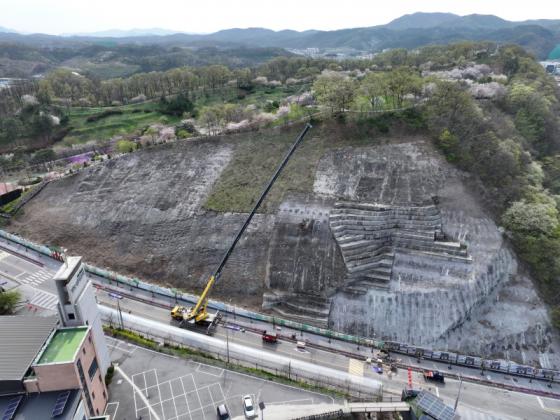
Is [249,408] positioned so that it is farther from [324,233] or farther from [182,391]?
[324,233]

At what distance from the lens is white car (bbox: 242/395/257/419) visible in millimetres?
28969

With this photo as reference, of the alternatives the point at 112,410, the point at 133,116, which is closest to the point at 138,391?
the point at 112,410

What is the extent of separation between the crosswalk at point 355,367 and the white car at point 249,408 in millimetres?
11805

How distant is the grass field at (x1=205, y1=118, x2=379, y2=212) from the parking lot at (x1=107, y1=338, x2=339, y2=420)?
83.6 feet

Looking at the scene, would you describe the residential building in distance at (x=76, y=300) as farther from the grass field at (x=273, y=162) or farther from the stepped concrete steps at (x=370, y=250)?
the stepped concrete steps at (x=370, y=250)

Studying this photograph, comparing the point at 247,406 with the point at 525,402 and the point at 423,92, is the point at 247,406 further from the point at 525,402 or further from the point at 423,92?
the point at 423,92

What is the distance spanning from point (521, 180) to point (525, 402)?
2971cm

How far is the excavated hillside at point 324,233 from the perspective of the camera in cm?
4266

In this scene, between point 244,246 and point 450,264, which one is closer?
point 450,264

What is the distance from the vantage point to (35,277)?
1884 inches

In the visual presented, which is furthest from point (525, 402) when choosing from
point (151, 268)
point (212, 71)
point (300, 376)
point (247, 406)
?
point (212, 71)

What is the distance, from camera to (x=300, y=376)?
34688 millimetres

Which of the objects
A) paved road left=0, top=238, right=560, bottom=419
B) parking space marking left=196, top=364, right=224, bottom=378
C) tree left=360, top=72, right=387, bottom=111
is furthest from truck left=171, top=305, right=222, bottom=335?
tree left=360, top=72, right=387, bottom=111

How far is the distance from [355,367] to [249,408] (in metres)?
13.1
